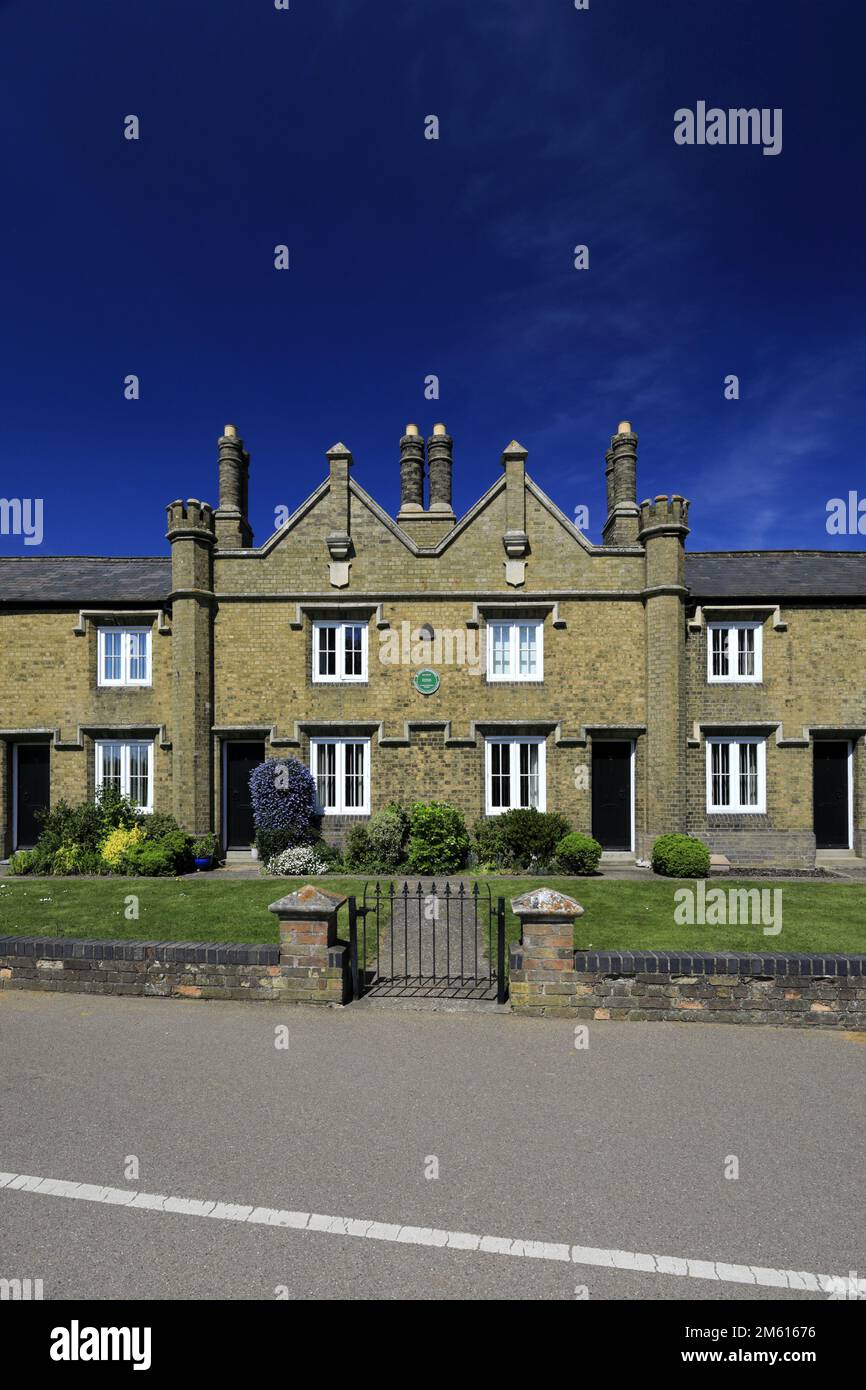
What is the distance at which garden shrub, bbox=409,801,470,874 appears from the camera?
631 inches

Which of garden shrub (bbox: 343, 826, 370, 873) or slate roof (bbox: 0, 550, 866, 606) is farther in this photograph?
slate roof (bbox: 0, 550, 866, 606)

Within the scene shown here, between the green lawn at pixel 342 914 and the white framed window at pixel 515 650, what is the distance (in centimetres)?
534

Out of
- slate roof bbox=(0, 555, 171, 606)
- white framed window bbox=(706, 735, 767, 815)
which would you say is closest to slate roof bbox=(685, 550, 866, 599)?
white framed window bbox=(706, 735, 767, 815)

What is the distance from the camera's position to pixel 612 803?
17.7m

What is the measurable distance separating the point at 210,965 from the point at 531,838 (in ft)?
32.1

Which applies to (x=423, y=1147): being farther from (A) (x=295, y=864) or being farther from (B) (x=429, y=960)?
(A) (x=295, y=864)

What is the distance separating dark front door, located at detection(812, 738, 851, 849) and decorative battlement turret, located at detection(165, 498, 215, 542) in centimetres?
1683

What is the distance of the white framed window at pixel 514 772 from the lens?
17641 millimetres

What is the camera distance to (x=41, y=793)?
1839 centimetres

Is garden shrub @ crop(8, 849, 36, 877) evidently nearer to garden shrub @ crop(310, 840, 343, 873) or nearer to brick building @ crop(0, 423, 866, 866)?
brick building @ crop(0, 423, 866, 866)

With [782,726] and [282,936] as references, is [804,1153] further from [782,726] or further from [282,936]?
[782,726]

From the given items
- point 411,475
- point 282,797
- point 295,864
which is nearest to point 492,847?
point 295,864

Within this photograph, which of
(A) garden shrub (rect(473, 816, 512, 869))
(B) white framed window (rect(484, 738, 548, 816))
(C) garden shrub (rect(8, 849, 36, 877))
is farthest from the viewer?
(B) white framed window (rect(484, 738, 548, 816))
